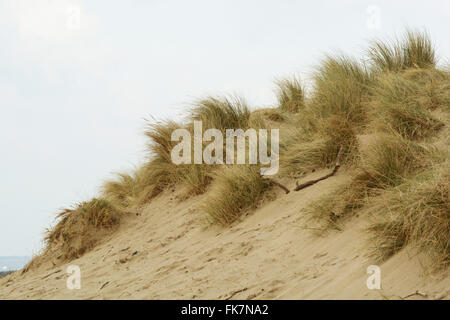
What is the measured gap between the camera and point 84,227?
735 cm

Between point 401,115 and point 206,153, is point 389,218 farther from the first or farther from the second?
point 206,153

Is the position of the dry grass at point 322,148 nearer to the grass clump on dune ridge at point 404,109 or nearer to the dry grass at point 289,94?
the grass clump on dune ridge at point 404,109

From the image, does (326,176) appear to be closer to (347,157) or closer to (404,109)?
(347,157)

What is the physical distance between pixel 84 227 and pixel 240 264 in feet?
12.0

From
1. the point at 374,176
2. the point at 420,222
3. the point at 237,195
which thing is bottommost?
the point at 420,222

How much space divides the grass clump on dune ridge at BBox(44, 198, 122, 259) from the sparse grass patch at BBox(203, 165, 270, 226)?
2.23m

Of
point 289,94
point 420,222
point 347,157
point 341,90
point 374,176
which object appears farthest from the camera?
point 289,94

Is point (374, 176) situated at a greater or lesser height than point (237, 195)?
greater

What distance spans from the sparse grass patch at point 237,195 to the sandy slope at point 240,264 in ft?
0.52

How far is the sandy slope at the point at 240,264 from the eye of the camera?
10.7 ft

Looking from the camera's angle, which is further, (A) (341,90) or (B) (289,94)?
(B) (289,94)

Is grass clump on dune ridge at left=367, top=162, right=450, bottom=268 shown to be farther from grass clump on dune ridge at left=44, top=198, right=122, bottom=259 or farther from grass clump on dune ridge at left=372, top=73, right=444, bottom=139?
grass clump on dune ridge at left=44, top=198, right=122, bottom=259

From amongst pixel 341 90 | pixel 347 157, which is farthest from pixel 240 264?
pixel 341 90

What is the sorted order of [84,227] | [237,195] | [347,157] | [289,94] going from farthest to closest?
[289,94] → [84,227] → [237,195] → [347,157]
